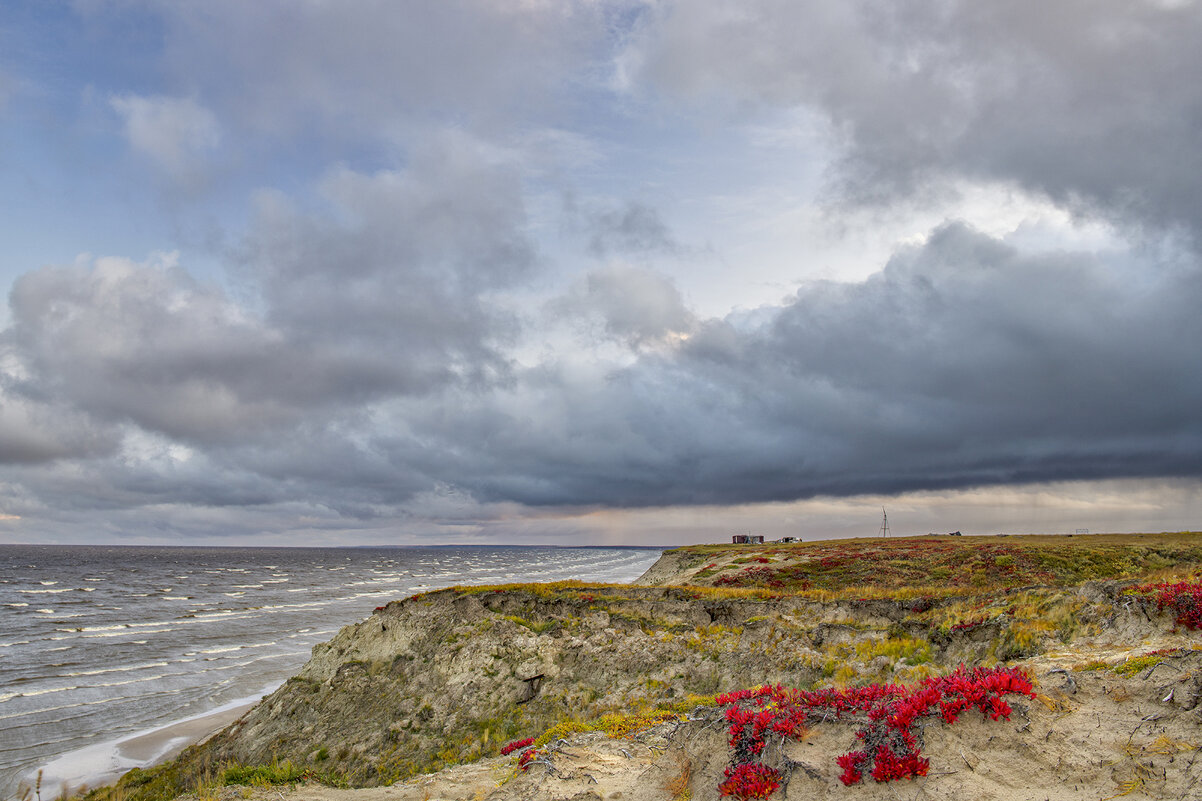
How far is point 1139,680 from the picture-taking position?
9.55 meters

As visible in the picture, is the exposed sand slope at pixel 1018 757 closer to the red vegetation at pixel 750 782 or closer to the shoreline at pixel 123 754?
the red vegetation at pixel 750 782

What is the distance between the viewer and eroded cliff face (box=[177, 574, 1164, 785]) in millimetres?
19656

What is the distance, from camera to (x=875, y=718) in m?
9.39

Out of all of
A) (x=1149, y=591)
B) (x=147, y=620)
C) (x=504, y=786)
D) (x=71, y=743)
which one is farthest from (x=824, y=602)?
(x=147, y=620)

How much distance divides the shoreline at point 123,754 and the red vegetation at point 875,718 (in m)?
28.2

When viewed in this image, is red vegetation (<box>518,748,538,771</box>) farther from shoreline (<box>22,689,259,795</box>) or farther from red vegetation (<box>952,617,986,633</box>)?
shoreline (<box>22,689,259,795</box>)

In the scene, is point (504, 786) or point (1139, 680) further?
point (504, 786)

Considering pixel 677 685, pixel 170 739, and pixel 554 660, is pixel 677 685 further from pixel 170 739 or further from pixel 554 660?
pixel 170 739

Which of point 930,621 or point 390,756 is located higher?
point 930,621

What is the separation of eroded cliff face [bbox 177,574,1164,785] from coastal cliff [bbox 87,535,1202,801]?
79mm

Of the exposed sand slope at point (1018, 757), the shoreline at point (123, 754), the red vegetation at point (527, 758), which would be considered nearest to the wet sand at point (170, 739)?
the shoreline at point (123, 754)

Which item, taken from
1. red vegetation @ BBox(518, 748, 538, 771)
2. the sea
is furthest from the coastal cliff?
the sea

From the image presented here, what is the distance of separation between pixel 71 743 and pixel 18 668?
21.0 metres

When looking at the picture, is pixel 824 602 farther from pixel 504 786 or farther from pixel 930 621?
pixel 504 786
